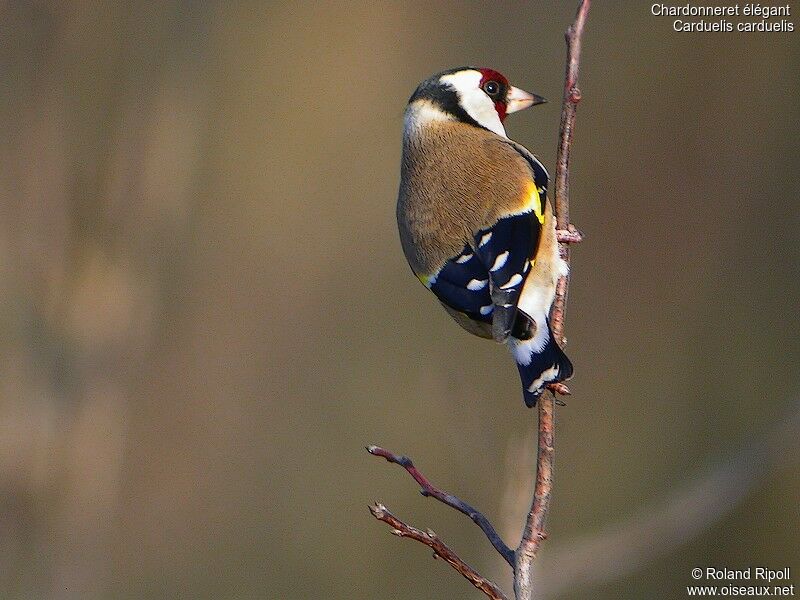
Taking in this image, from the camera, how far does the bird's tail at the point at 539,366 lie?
278 cm

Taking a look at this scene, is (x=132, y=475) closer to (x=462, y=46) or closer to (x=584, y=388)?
(x=584, y=388)

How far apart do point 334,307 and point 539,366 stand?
4.70 meters

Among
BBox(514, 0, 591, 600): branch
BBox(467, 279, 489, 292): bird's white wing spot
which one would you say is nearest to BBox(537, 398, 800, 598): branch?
BBox(467, 279, 489, 292): bird's white wing spot

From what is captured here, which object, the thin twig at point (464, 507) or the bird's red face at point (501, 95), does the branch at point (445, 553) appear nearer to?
the thin twig at point (464, 507)

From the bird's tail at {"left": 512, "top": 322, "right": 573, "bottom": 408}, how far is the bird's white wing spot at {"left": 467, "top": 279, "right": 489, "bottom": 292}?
23 centimetres

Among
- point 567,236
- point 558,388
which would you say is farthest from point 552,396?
point 567,236

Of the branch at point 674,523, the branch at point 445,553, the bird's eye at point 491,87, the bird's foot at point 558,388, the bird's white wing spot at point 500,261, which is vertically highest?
the bird's eye at point 491,87

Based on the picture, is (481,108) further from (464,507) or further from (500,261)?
(464,507)

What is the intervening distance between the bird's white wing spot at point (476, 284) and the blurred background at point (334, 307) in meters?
1.50

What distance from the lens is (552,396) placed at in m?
2.57

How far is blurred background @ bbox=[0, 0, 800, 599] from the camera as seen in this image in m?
4.95

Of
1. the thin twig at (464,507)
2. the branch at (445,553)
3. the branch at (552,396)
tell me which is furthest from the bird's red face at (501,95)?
the branch at (445,553)

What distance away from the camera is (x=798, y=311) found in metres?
6.25

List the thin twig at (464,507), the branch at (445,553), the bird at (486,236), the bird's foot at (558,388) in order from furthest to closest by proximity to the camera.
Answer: the bird at (486,236) < the bird's foot at (558,388) < the thin twig at (464,507) < the branch at (445,553)
